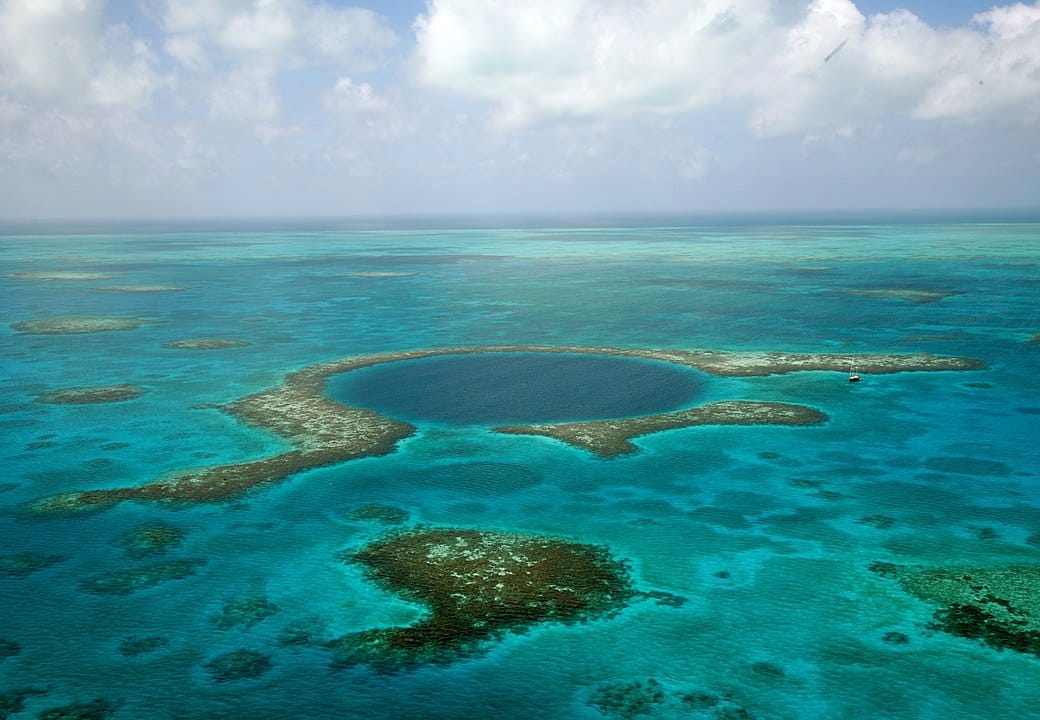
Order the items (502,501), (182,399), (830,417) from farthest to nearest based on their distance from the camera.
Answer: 1. (182,399)
2. (830,417)
3. (502,501)

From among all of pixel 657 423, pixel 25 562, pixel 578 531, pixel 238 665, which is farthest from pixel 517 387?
pixel 238 665

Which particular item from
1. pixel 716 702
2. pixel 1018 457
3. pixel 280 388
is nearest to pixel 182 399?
pixel 280 388

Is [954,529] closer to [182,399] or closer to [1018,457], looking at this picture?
[1018,457]

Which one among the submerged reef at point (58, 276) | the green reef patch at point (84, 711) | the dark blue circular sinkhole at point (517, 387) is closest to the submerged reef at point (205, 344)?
the dark blue circular sinkhole at point (517, 387)

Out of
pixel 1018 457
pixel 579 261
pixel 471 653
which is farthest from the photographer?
pixel 579 261

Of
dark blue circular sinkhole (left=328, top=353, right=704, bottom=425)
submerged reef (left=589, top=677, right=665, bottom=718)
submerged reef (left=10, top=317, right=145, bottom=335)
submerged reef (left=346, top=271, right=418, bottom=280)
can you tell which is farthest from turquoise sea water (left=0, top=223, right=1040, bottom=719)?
submerged reef (left=346, top=271, right=418, bottom=280)

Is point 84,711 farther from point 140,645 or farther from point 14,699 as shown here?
point 140,645

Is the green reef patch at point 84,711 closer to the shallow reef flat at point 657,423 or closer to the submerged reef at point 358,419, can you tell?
the submerged reef at point 358,419
